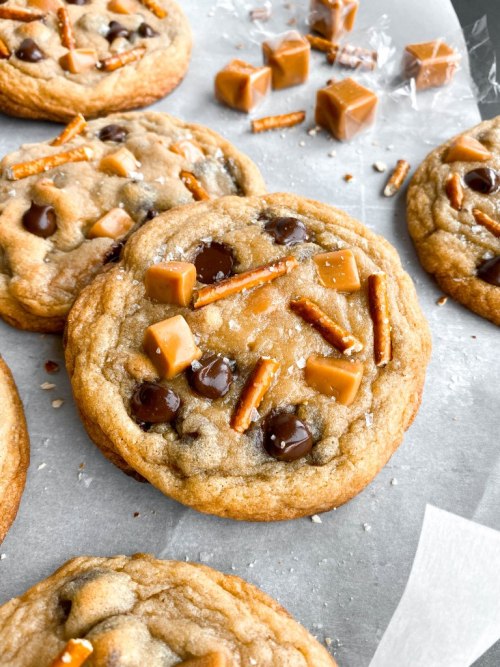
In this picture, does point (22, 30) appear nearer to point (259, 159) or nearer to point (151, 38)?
point (151, 38)

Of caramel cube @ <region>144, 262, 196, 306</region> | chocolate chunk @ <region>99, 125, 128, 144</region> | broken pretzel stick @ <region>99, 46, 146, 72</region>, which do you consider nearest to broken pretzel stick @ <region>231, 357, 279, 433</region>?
caramel cube @ <region>144, 262, 196, 306</region>

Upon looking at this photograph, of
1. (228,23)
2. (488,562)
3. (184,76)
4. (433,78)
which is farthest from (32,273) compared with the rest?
(433,78)

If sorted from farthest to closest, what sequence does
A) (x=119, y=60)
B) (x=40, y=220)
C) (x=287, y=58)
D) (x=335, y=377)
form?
(x=287, y=58) < (x=119, y=60) < (x=40, y=220) < (x=335, y=377)

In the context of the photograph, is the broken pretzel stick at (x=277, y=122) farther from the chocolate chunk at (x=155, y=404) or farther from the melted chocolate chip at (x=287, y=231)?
the chocolate chunk at (x=155, y=404)

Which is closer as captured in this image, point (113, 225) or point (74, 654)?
point (74, 654)

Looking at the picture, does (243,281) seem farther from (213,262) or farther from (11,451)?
(11,451)

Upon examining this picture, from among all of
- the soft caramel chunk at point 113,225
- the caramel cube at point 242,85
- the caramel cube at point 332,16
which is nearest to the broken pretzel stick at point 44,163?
the soft caramel chunk at point 113,225

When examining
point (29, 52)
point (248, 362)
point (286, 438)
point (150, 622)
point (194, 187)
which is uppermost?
point (29, 52)

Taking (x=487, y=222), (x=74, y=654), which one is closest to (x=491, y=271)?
(x=487, y=222)
